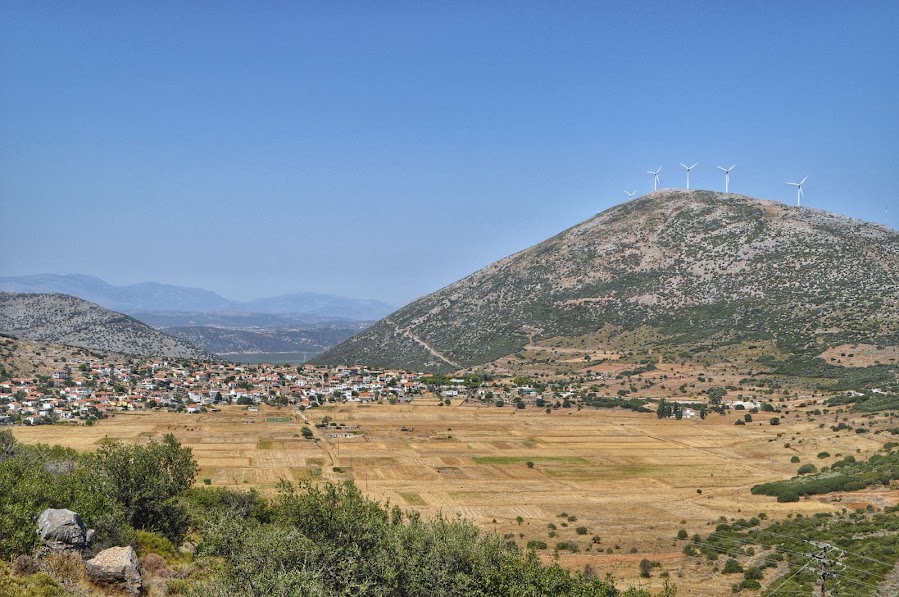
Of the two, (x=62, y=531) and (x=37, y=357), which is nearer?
(x=62, y=531)

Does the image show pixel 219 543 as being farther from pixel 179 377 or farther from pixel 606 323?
pixel 606 323

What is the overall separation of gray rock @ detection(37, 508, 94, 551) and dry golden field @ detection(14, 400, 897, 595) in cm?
1811

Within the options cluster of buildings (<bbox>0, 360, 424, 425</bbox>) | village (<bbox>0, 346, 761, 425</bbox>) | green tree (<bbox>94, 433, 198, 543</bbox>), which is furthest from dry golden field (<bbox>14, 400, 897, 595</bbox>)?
green tree (<bbox>94, 433, 198, 543</bbox>)

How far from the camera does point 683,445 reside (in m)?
84.8

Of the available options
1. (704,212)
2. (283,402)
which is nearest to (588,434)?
(283,402)

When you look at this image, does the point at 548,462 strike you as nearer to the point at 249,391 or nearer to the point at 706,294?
→ the point at 249,391

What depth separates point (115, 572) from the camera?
2231 centimetres

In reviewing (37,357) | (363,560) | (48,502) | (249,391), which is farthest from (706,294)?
(48,502)

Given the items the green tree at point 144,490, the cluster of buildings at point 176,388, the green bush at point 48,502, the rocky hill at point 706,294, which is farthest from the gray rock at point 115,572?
the rocky hill at point 706,294

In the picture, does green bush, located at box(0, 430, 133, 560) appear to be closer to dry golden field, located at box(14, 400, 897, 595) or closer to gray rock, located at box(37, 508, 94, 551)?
gray rock, located at box(37, 508, 94, 551)

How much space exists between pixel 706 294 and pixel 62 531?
159 metres

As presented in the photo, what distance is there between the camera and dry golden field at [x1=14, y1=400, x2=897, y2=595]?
49.7m

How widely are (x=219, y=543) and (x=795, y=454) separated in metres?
68.6

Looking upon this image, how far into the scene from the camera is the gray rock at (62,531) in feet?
77.0
